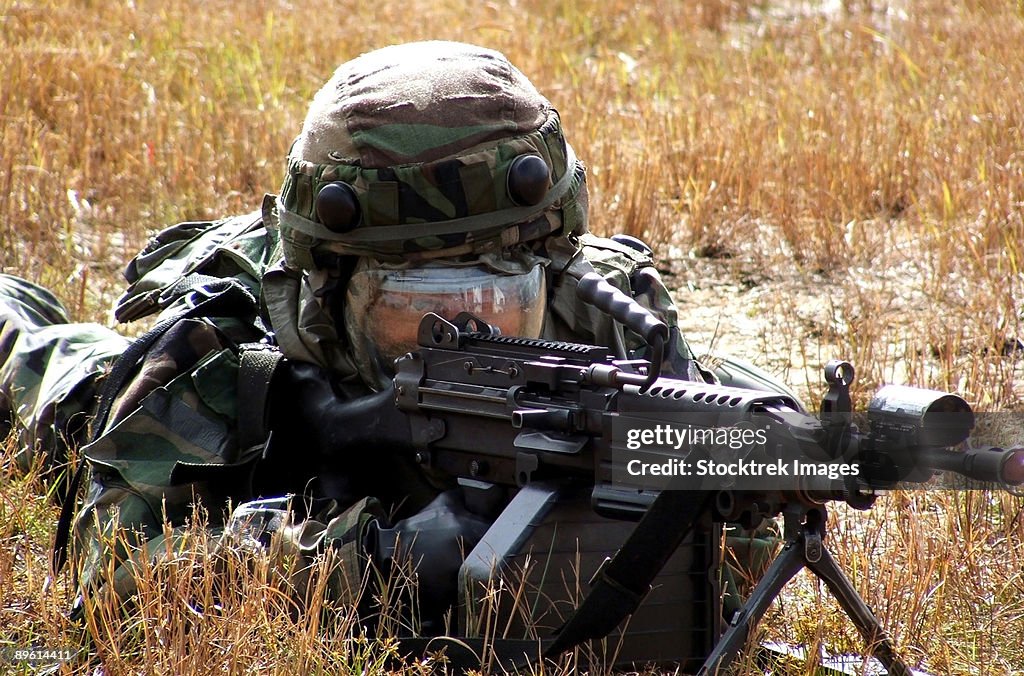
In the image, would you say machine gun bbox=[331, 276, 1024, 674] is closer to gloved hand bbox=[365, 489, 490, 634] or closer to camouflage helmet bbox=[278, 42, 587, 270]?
gloved hand bbox=[365, 489, 490, 634]

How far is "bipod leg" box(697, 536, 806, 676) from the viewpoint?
231 centimetres

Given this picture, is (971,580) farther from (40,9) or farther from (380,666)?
(40,9)

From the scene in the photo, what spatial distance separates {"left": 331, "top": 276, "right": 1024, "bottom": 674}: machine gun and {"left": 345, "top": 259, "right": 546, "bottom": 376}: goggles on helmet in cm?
13

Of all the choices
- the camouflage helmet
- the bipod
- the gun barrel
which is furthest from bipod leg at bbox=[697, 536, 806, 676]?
the camouflage helmet

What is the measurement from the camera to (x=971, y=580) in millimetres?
3170

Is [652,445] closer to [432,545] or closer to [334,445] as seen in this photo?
[432,545]

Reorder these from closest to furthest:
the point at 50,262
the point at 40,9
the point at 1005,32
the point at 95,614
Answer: the point at 95,614 < the point at 50,262 < the point at 40,9 < the point at 1005,32

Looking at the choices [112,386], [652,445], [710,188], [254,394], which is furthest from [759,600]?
[710,188]

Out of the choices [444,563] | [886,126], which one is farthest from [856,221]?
[444,563]

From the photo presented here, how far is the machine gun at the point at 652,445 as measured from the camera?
2.09 metres

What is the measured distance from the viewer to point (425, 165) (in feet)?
9.43

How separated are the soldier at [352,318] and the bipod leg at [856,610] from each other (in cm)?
74

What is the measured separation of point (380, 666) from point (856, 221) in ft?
12.7

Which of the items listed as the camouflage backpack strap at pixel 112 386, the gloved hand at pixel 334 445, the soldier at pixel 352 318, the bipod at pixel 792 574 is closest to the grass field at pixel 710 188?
the camouflage backpack strap at pixel 112 386
